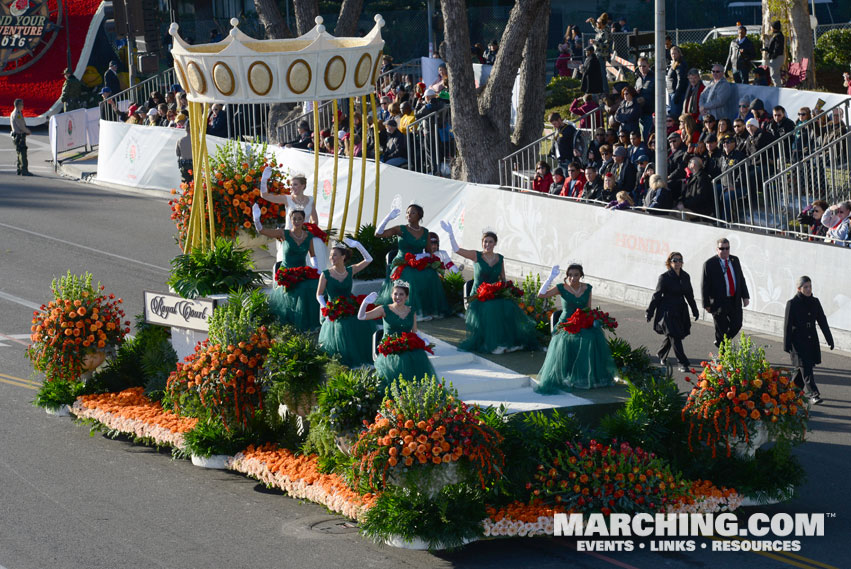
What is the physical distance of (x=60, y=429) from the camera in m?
15.2

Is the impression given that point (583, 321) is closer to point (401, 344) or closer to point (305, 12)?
point (401, 344)

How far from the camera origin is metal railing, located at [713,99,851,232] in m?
20.2

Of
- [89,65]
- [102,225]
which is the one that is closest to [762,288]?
[102,225]

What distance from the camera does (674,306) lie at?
16578 mm

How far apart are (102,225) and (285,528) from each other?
15.9 meters

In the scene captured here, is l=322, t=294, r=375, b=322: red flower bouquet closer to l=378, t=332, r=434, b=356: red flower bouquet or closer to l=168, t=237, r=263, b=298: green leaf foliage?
l=378, t=332, r=434, b=356: red flower bouquet

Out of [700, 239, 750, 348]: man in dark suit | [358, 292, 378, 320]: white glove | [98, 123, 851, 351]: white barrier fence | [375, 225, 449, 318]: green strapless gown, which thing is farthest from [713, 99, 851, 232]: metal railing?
[358, 292, 378, 320]: white glove

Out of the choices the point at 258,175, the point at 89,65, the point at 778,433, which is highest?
the point at 89,65

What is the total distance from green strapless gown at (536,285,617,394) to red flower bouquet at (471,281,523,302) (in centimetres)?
161

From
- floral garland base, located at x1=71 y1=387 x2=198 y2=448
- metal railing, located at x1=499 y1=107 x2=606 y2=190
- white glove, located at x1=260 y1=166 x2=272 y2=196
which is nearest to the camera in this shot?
floral garland base, located at x1=71 y1=387 x2=198 y2=448

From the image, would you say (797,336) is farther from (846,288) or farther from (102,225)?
(102,225)

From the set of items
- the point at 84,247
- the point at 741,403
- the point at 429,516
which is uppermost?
the point at 84,247

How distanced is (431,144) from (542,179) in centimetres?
452

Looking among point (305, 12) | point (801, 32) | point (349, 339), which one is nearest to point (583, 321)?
point (349, 339)
